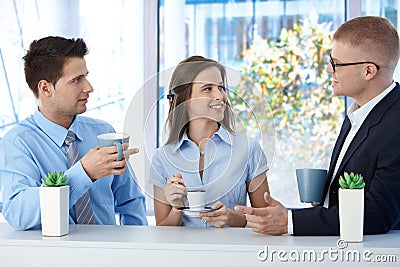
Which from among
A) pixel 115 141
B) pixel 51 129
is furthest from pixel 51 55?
pixel 115 141

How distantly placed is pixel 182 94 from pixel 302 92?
2196 millimetres

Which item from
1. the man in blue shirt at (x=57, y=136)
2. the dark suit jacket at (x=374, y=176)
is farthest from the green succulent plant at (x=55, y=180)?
the dark suit jacket at (x=374, y=176)

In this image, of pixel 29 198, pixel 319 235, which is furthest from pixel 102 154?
pixel 319 235

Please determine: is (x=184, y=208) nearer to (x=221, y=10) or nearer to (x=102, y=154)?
(x=102, y=154)

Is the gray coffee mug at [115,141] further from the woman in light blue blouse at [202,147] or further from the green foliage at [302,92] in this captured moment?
the green foliage at [302,92]

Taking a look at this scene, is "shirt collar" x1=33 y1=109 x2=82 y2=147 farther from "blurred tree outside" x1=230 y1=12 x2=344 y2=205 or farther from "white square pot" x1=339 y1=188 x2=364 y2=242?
"blurred tree outside" x1=230 y1=12 x2=344 y2=205

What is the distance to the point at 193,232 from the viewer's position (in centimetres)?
179

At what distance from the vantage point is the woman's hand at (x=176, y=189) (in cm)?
183

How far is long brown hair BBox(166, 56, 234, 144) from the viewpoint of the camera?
181cm

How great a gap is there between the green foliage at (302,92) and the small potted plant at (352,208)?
2.25 m

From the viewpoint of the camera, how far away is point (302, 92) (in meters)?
3.92

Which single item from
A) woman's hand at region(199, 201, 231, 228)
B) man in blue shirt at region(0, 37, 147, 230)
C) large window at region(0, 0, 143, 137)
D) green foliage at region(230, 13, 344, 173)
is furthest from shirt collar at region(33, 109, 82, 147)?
green foliage at region(230, 13, 344, 173)

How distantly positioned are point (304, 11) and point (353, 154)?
224 cm

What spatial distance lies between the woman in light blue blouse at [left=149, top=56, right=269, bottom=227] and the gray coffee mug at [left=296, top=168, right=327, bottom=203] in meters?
0.11
